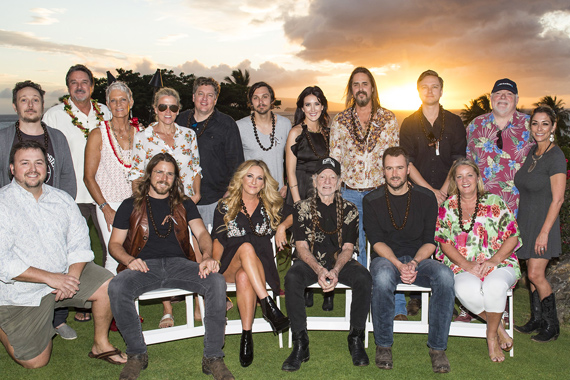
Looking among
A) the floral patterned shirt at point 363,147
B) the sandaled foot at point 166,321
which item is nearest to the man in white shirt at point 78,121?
the sandaled foot at point 166,321

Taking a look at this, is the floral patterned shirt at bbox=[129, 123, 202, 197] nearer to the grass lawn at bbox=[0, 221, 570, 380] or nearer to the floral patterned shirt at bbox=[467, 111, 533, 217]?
the grass lawn at bbox=[0, 221, 570, 380]

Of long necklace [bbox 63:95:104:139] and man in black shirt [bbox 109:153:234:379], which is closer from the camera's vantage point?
man in black shirt [bbox 109:153:234:379]

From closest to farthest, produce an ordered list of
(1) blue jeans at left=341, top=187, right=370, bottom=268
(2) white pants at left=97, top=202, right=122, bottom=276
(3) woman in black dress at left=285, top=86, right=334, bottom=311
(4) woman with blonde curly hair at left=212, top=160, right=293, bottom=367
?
(4) woman with blonde curly hair at left=212, top=160, right=293, bottom=367 → (2) white pants at left=97, top=202, right=122, bottom=276 → (1) blue jeans at left=341, top=187, right=370, bottom=268 → (3) woman in black dress at left=285, top=86, right=334, bottom=311

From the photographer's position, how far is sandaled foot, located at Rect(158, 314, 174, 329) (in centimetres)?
494

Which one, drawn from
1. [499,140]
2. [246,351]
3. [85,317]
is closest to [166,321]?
[85,317]

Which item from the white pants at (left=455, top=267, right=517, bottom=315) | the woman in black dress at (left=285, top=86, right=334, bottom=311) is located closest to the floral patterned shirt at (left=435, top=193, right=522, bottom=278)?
the white pants at (left=455, top=267, right=517, bottom=315)

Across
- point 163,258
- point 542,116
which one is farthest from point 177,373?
point 542,116

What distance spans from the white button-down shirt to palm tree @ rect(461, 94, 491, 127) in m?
34.5

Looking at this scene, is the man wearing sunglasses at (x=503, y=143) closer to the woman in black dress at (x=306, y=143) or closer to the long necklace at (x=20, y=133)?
the woman in black dress at (x=306, y=143)

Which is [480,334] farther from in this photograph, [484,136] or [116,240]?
[116,240]

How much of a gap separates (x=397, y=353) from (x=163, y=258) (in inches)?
87.4

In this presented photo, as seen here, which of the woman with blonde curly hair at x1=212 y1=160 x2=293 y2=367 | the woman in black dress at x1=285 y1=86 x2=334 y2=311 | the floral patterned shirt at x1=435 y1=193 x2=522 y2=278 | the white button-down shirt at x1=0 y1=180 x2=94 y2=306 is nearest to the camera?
the white button-down shirt at x1=0 y1=180 x2=94 y2=306

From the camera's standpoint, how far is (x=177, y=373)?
156 inches

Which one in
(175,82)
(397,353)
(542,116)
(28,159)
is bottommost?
(397,353)
